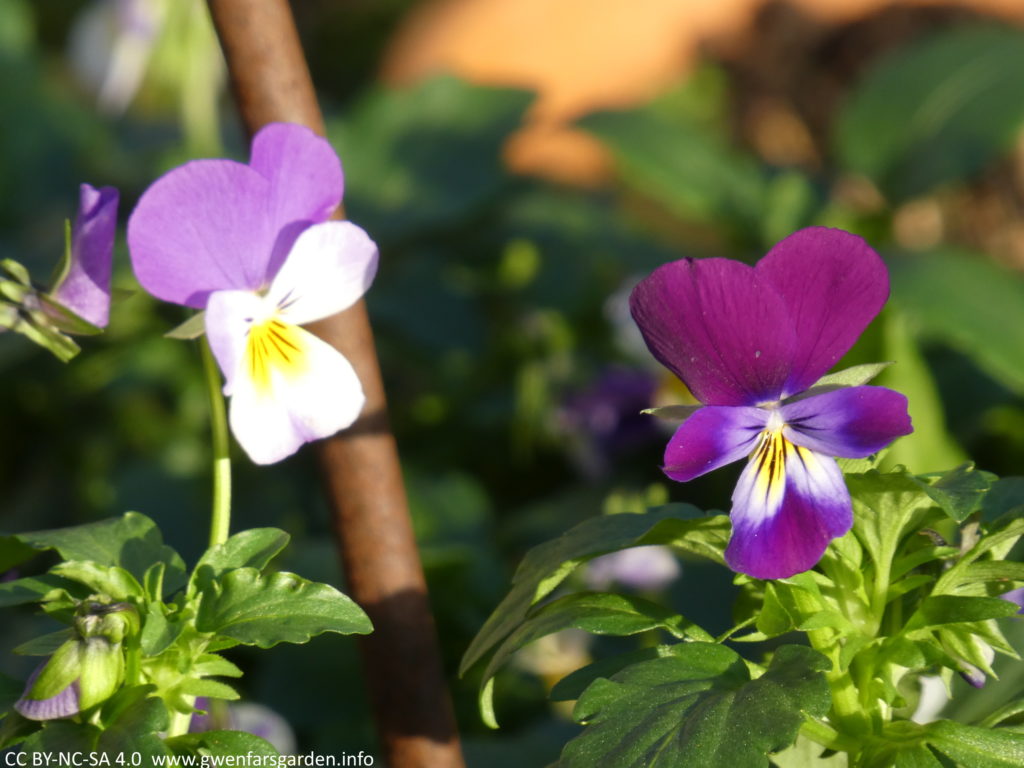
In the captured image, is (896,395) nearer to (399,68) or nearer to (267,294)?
(267,294)

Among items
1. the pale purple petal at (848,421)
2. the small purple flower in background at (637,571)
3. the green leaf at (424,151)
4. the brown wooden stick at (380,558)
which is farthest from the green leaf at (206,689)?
the green leaf at (424,151)

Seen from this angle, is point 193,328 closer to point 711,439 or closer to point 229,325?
point 229,325

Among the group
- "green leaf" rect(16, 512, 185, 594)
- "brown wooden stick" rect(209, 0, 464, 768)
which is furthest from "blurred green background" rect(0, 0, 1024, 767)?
"green leaf" rect(16, 512, 185, 594)

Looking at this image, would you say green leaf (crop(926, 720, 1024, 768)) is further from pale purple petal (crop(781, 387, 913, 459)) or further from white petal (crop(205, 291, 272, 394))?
white petal (crop(205, 291, 272, 394))

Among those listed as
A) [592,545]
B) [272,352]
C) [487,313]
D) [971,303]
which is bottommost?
[592,545]

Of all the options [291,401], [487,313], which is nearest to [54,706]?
[291,401]

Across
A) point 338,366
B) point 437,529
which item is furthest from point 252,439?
point 437,529
